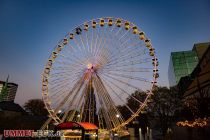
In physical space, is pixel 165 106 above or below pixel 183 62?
below

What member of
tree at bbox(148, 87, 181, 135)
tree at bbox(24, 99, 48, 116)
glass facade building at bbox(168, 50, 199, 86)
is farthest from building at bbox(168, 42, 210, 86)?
tree at bbox(24, 99, 48, 116)

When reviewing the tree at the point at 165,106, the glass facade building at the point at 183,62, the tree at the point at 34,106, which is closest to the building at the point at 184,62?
the glass facade building at the point at 183,62

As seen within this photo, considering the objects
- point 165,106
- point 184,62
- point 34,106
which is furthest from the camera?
point 34,106

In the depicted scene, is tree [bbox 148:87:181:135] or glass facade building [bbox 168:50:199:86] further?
glass facade building [bbox 168:50:199:86]

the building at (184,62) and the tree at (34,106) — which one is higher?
the building at (184,62)

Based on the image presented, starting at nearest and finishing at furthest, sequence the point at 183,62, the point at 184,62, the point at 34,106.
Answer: the point at 184,62 < the point at 183,62 < the point at 34,106

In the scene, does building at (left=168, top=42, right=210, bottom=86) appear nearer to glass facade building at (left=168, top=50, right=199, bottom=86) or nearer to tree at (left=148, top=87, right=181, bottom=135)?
glass facade building at (left=168, top=50, right=199, bottom=86)

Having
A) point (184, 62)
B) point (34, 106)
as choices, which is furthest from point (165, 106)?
point (34, 106)

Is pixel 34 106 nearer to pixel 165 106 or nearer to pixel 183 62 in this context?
pixel 165 106

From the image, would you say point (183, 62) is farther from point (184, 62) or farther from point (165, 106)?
point (165, 106)

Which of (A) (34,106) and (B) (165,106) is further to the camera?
(A) (34,106)

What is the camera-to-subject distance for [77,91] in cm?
2261

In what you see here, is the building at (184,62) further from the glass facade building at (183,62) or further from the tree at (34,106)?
the tree at (34,106)

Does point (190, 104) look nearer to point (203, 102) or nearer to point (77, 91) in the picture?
point (203, 102)
